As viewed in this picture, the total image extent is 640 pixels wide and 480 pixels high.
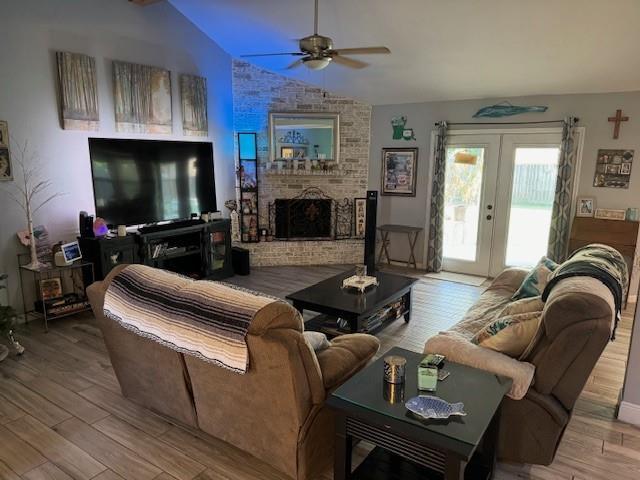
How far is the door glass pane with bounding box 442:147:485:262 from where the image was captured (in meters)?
5.97

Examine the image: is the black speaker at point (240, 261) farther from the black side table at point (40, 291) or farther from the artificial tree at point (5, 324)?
the artificial tree at point (5, 324)

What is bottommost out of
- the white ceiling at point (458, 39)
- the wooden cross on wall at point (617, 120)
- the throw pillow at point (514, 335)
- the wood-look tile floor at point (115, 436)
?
the wood-look tile floor at point (115, 436)

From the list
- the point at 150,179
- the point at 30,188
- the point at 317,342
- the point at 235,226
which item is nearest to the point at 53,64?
the point at 30,188

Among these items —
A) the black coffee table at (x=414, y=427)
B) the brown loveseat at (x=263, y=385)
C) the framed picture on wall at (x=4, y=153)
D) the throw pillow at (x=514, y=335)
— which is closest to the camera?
the black coffee table at (x=414, y=427)

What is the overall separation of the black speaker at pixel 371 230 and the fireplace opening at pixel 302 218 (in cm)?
84

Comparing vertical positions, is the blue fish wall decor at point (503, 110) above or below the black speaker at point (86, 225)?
above

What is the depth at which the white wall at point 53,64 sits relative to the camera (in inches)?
157

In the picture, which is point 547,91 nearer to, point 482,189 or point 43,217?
point 482,189

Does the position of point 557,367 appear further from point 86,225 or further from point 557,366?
point 86,225

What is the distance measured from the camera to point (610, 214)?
198 inches

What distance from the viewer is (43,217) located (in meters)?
4.32

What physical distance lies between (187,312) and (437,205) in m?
4.81

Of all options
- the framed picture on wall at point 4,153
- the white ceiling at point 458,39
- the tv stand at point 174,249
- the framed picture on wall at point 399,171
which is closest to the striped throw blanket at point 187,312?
the tv stand at point 174,249

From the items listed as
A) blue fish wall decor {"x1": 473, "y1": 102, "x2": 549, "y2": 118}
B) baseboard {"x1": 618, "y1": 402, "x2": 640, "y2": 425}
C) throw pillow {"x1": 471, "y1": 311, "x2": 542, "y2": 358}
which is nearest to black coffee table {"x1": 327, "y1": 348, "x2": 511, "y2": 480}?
throw pillow {"x1": 471, "y1": 311, "x2": 542, "y2": 358}
